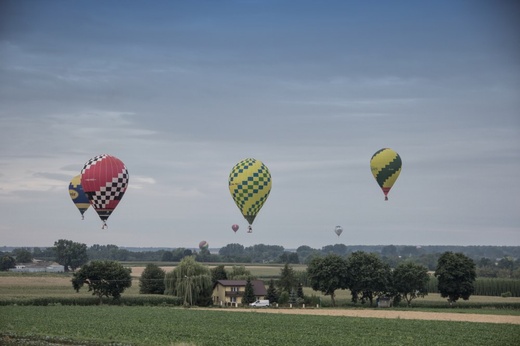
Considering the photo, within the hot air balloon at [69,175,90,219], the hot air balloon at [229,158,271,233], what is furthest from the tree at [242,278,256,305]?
the hot air balloon at [69,175,90,219]

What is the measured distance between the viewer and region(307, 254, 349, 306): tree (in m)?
94.5

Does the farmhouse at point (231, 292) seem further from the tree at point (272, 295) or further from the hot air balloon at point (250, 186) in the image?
the hot air balloon at point (250, 186)

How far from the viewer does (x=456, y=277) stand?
95.3 meters

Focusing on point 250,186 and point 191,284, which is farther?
point 191,284

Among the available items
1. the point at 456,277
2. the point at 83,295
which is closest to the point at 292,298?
the point at 456,277

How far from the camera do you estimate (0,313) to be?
68.9m

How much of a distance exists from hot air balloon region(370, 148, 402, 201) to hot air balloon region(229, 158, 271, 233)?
1272cm

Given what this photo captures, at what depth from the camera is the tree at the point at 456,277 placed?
9500cm

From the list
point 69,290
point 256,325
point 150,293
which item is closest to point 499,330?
point 256,325

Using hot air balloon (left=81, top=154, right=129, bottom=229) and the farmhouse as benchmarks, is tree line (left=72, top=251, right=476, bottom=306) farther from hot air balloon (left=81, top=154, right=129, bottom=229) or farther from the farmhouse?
hot air balloon (left=81, top=154, right=129, bottom=229)

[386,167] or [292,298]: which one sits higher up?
[386,167]

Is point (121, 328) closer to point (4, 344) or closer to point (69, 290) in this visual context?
point (4, 344)

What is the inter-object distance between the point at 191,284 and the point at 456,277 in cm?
3399

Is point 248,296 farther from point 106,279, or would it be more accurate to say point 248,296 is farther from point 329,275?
point 106,279
